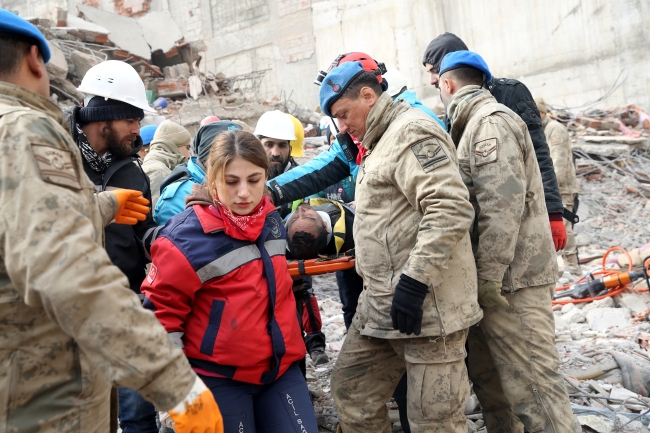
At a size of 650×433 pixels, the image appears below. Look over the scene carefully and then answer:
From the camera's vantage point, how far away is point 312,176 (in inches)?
141

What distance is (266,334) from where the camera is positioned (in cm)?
229

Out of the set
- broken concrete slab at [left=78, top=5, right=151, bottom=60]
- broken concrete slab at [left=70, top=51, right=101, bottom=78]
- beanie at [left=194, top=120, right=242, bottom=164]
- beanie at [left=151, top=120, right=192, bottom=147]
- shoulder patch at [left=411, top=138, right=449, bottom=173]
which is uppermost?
broken concrete slab at [left=78, top=5, right=151, bottom=60]

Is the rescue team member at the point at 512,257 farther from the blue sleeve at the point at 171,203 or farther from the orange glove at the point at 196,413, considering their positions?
the orange glove at the point at 196,413

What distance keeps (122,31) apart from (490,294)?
12.5m

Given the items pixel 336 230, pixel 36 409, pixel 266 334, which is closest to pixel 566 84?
pixel 336 230

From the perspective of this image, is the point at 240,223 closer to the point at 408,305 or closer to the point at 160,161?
the point at 408,305

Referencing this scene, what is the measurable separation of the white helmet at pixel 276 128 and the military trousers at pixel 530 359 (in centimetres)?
229

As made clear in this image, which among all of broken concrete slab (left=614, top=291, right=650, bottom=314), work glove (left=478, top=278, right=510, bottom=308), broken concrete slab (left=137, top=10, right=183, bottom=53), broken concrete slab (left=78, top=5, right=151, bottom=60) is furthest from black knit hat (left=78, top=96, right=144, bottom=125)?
broken concrete slab (left=137, top=10, right=183, bottom=53)

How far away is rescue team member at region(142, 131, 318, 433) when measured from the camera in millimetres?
2221

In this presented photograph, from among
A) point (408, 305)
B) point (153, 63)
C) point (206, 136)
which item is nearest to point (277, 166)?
point (206, 136)

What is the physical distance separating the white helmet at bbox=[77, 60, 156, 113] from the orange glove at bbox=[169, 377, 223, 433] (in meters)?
1.89

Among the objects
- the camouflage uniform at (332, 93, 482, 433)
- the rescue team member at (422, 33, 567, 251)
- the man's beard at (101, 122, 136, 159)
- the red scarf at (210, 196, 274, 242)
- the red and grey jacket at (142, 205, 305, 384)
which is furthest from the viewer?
the rescue team member at (422, 33, 567, 251)

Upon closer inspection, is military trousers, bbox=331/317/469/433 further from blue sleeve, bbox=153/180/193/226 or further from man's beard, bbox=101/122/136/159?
man's beard, bbox=101/122/136/159

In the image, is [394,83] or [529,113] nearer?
[529,113]
